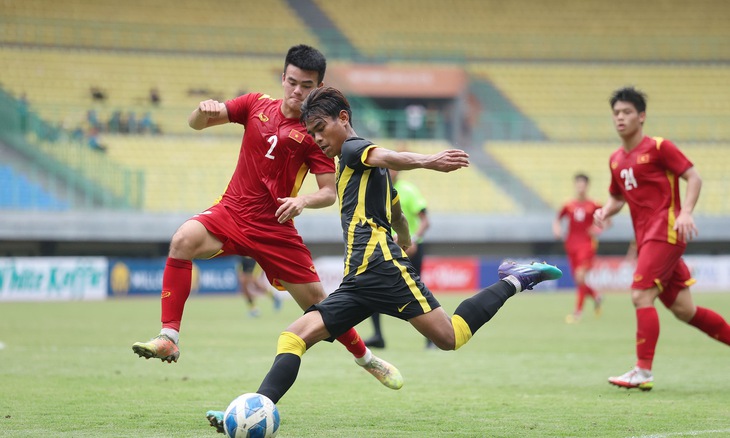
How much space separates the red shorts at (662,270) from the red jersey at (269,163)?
305 centimetres

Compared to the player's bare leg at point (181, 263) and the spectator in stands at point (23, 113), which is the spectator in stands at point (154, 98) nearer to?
the spectator in stands at point (23, 113)

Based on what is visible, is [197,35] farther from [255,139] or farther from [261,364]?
[255,139]

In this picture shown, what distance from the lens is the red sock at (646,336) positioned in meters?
8.53

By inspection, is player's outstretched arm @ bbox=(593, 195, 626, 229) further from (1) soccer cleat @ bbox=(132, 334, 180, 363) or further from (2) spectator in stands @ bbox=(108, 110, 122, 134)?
(2) spectator in stands @ bbox=(108, 110, 122, 134)

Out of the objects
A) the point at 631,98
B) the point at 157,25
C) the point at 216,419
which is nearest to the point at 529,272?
the point at 216,419

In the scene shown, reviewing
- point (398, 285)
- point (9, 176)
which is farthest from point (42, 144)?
point (398, 285)

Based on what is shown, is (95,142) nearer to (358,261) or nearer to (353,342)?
(353,342)

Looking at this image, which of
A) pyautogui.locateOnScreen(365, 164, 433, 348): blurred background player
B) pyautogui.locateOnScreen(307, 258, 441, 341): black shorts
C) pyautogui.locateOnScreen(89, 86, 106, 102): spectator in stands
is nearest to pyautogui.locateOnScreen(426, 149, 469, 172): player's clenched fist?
pyautogui.locateOnScreen(307, 258, 441, 341): black shorts

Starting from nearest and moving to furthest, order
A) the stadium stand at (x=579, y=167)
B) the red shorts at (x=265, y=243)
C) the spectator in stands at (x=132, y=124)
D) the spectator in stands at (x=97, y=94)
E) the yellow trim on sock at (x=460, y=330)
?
the yellow trim on sock at (x=460, y=330), the red shorts at (x=265, y=243), the spectator in stands at (x=132, y=124), the spectator in stands at (x=97, y=94), the stadium stand at (x=579, y=167)

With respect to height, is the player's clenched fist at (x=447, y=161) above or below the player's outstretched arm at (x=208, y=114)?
below

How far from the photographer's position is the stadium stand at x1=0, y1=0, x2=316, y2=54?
33219mm

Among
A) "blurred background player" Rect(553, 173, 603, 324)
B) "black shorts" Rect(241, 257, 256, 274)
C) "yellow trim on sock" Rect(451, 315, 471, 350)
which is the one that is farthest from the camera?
"black shorts" Rect(241, 257, 256, 274)

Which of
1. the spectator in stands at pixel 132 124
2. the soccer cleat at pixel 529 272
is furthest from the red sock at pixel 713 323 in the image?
the spectator in stands at pixel 132 124

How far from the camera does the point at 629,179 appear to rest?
8.91 m
